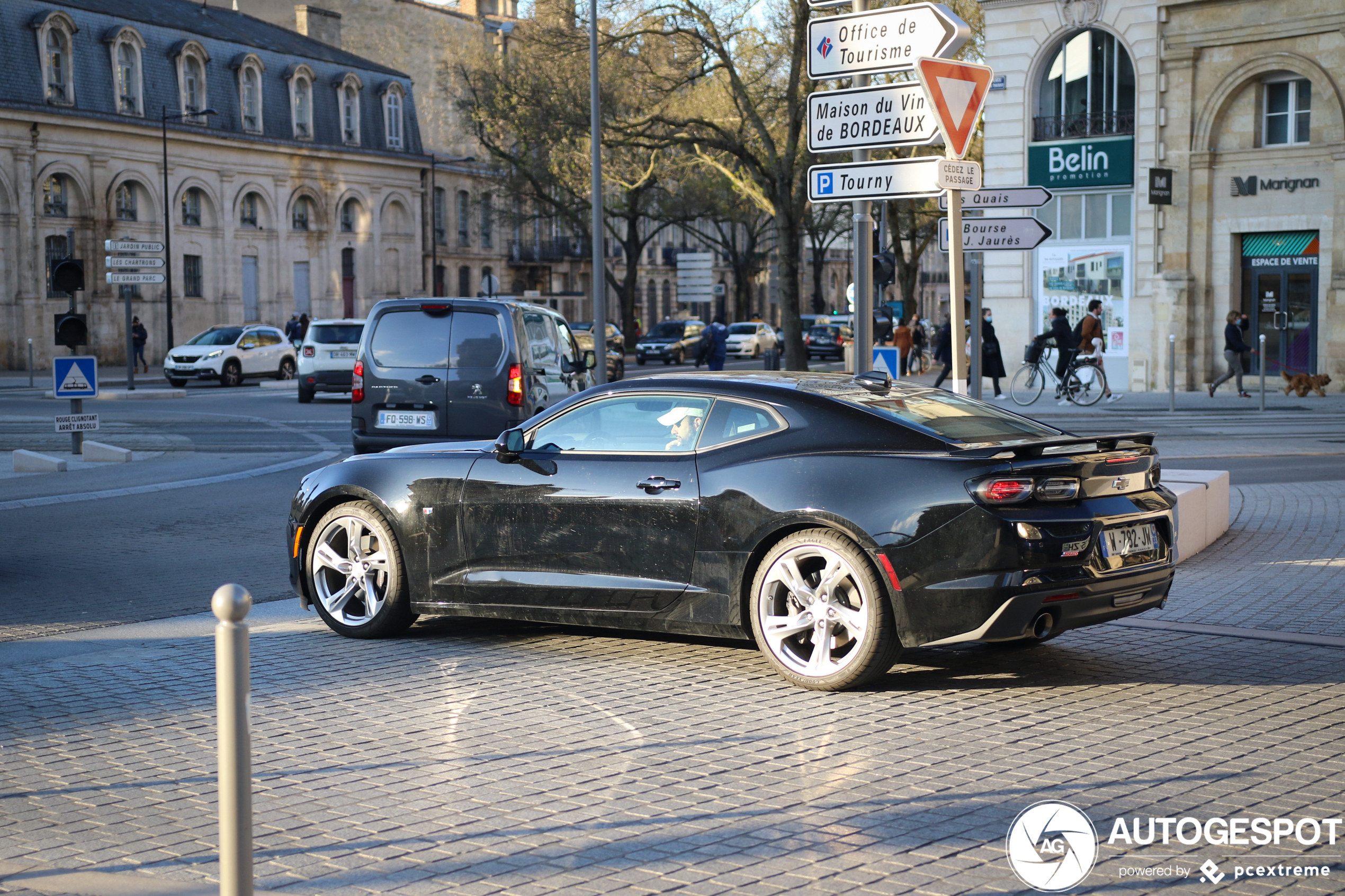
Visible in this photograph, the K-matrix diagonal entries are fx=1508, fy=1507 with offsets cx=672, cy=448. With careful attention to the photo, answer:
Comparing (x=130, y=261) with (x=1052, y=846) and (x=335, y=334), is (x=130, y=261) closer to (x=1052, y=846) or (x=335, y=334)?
(x=335, y=334)

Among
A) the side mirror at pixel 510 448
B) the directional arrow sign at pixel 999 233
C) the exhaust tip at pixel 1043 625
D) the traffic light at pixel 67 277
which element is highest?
the traffic light at pixel 67 277

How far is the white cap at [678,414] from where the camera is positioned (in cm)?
710

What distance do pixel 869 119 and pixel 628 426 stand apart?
4423mm

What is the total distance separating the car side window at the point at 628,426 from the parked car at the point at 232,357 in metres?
33.9

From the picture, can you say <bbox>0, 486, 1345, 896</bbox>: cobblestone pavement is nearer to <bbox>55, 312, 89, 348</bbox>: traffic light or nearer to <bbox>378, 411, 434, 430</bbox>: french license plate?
<bbox>378, 411, 434, 430</bbox>: french license plate

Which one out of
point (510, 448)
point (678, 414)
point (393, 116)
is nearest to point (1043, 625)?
point (678, 414)

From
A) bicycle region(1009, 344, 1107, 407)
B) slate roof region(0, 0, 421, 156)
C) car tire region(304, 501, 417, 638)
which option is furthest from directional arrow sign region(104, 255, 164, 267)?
car tire region(304, 501, 417, 638)

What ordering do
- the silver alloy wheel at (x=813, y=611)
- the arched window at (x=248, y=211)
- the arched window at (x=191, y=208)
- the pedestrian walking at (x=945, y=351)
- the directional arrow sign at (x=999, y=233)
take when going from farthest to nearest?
the arched window at (x=248, y=211) < the arched window at (x=191, y=208) < the pedestrian walking at (x=945, y=351) < the directional arrow sign at (x=999, y=233) < the silver alloy wheel at (x=813, y=611)

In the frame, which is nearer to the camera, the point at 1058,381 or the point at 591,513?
the point at 591,513

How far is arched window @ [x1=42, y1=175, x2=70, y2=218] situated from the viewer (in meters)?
50.5

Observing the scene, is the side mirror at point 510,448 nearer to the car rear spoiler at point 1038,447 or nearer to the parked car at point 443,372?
the car rear spoiler at point 1038,447

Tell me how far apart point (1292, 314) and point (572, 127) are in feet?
50.5

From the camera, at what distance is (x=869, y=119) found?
10.7m

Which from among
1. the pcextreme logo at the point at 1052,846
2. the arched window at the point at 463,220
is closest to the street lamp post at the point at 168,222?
the arched window at the point at 463,220
